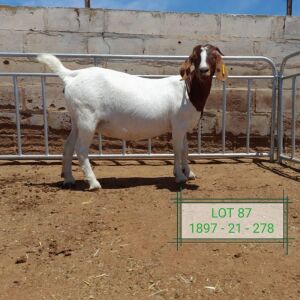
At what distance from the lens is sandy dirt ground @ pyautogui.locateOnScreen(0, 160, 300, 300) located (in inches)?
86.8

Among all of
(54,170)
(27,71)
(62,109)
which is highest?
(27,71)

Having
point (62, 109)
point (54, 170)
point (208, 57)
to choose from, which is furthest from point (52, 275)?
point (62, 109)

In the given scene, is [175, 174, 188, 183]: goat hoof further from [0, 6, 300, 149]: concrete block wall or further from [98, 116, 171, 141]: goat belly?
[0, 6, 300, 149]: concrete block wall

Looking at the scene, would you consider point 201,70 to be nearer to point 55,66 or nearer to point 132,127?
point 132,127

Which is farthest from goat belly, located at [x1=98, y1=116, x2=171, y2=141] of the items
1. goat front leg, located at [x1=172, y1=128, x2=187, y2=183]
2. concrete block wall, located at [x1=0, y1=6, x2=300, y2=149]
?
concrete block wall, located at [x1=0, y1=6, x2=300, y2=149]

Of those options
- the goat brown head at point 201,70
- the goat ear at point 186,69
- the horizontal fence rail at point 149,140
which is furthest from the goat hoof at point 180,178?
the horizontal fence rail at point 149,140

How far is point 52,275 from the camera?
238 centimetres

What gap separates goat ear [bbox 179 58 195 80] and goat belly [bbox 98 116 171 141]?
507mm

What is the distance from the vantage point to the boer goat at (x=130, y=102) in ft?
13.7

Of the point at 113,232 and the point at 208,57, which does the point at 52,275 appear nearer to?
the point at 113,232

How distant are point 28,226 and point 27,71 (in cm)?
366

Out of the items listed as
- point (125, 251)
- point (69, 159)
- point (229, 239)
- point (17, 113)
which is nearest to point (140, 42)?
point (17, 113)

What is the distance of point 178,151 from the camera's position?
4.50m

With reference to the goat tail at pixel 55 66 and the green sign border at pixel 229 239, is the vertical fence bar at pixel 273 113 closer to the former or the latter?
the green sign border at pixel 229 239
